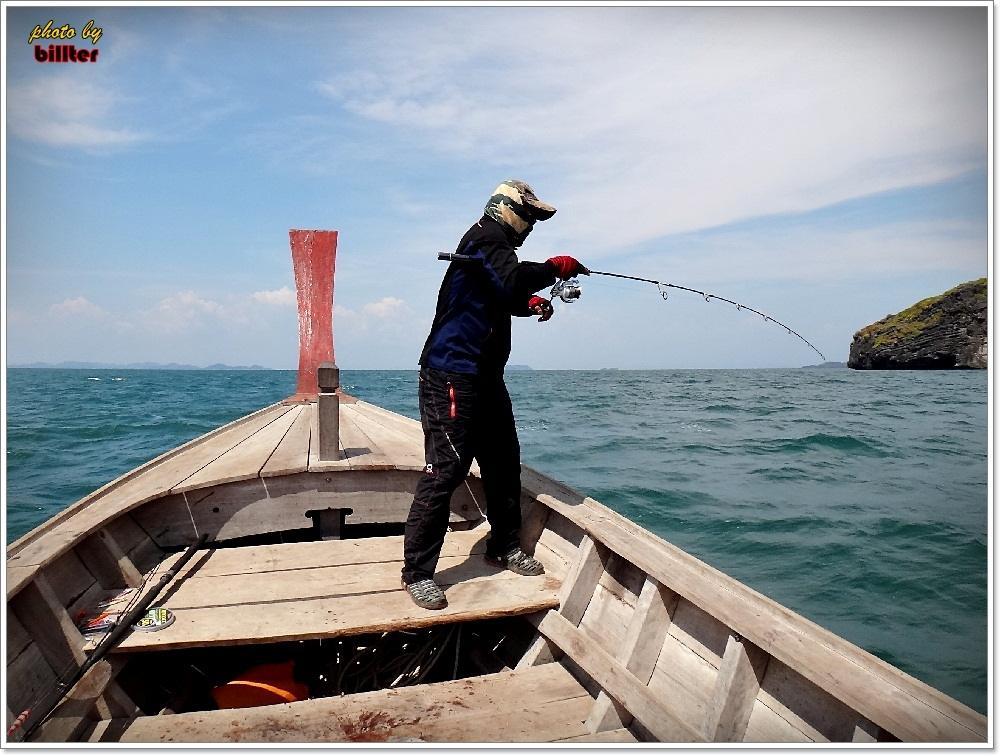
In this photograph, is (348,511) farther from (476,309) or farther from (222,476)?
(476,309)

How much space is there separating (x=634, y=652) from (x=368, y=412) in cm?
608

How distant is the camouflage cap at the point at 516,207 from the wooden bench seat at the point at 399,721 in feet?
6.83

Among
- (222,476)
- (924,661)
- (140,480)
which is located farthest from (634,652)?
(924,661)

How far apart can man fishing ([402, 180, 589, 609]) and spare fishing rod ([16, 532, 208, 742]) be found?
117 cm

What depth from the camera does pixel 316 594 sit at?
3164mm

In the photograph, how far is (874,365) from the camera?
7300 cm

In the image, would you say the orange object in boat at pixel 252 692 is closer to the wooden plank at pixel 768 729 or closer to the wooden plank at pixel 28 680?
the wooden plank at pixel 28 680

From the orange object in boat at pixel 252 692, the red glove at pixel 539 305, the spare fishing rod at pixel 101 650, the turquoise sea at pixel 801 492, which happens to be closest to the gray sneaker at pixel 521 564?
the orange object in boat at pixel 252 692

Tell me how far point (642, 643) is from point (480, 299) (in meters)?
1.64

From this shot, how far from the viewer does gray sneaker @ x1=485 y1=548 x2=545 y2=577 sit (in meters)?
3.44

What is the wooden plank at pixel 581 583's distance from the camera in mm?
3066

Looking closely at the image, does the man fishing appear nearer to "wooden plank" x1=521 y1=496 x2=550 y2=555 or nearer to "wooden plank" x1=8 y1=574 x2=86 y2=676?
"wooden plank" x1=521 y1=496 x2=550 y2=555

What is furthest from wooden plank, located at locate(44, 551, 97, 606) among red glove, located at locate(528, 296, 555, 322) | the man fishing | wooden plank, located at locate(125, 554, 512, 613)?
red glove, located at locate(528, 296, 555, 322)

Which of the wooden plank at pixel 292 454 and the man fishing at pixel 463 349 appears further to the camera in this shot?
the wooden plank at pixel 292 454
